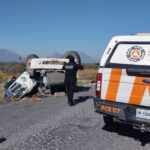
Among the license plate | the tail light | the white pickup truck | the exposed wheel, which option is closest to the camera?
the license plate

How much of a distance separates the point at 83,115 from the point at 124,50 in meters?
Result: 3.61

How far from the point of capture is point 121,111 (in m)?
7.46

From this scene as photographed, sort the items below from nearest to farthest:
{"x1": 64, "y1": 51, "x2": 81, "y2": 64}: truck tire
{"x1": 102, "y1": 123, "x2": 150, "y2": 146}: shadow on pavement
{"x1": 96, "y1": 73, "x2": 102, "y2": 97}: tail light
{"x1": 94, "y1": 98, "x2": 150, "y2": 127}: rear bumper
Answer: {"x1": 94, "y1": 98, "x2": 150, "y2": 127}: rear bumper, {"x1": 96, "y1": 73, "x2": 102, "y2": 97}: tail light, {"x1": 102, "y1": 123, "x2": 150, "y2": 146}: shadow on pavement, {"x1": 64, "y1": 51, "x2": 81, "y2": 64}: truck tire

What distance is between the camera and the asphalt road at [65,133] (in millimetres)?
7518

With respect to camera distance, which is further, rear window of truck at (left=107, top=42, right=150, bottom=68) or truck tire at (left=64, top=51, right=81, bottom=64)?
truck tire at (left=64, top=51, right=81, bottom=64)

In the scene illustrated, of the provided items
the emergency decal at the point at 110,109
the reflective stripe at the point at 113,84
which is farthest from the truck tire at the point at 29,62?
the reflective stripe at the point at 113,84

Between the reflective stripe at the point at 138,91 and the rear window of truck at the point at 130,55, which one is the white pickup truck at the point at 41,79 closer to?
the rear window of truck at the point at 130,55

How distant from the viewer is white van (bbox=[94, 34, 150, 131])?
23.5 ft

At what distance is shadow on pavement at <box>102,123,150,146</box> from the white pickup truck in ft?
26.2

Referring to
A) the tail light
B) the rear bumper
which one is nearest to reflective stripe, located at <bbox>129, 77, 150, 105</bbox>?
the rear bumper

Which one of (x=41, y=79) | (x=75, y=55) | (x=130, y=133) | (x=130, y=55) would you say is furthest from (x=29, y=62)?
(x=130, y=55)

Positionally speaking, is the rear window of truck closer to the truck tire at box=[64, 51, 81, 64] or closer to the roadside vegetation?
the roadside vegetation

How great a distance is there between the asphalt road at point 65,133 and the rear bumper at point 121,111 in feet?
1.71

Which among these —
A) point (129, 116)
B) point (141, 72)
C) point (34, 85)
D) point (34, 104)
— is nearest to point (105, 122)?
point (129, 116)
